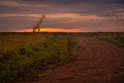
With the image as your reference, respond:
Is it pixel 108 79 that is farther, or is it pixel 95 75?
pixel 95 75

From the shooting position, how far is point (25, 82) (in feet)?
43.0

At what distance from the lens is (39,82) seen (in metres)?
12.8

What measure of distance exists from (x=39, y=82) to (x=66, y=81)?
125 cm

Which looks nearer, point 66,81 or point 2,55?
point 66,81

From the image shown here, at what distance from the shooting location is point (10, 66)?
57.3ft

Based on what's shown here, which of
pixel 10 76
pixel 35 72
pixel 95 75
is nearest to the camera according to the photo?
pixel 95 75

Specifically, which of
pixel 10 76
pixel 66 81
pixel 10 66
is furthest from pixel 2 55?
pixel 66 81

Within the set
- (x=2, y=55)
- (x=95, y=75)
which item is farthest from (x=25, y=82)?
(x=2, y=55)

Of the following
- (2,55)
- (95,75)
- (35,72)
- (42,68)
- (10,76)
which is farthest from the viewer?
(2,55)

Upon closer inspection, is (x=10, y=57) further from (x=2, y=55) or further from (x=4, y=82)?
(x=4, y=82)

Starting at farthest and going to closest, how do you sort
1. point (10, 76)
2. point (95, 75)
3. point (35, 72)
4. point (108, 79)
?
point (35, 72) < point (10, 76) < point (95, 75) < point (108, 79)

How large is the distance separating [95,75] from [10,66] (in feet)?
20.0

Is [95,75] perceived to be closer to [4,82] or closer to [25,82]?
[25,82]

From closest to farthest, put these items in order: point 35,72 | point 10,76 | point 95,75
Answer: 1. point 95,75
2. point 10,76
3. point 35,72
